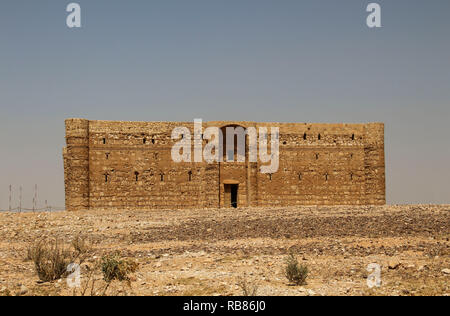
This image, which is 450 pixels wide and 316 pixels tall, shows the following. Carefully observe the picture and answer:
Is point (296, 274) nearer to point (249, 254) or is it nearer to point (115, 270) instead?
point (249, 254)

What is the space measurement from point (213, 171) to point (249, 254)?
16511 millimetres

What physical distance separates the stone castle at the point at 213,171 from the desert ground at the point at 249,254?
7842 mm

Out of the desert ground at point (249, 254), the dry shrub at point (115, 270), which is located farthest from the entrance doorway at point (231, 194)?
the dry shrub at point (115, 270)

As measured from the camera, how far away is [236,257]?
10586 mm

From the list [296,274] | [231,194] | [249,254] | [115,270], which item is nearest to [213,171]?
[231,194]

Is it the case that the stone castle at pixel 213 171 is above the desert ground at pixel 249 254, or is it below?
above

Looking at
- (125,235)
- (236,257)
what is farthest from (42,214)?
(236,257)

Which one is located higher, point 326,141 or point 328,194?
point 326,141

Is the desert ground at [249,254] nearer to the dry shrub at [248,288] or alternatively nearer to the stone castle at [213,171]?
the dry shrub at [248,288]

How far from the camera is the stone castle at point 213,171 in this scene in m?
26.1

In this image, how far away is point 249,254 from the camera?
35.7ft

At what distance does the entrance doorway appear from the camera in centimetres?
2795
